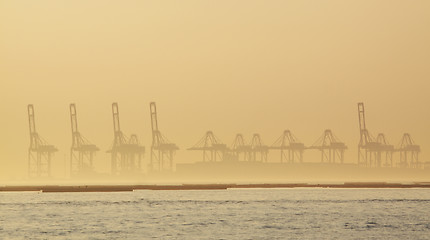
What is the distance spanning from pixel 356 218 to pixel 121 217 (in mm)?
24842

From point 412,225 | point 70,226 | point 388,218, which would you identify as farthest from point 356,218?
point 70,226


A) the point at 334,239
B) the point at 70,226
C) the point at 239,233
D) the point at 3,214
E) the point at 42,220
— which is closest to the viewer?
the point at 334,239

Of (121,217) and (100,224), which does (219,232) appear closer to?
(100,224)

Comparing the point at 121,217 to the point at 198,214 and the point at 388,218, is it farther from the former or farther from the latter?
the point at 388,218

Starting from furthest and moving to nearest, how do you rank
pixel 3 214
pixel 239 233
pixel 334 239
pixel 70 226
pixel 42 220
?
pixel 3 214
pixel 42 220
pixel 70 226
pixel 239 233
pixel 334 239

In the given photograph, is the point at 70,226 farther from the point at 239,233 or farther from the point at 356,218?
the point at 356,218

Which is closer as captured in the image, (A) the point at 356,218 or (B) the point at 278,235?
(B) the point at 278,235

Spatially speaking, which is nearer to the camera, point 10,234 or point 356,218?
point 10,234

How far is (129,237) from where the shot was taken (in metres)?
77.9

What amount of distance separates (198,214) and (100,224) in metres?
21.1

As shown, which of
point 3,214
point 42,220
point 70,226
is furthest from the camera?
point 3,214

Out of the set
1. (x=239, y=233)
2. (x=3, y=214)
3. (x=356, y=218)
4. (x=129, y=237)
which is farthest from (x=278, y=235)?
(x=3, y=214)

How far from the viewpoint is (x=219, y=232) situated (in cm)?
8356

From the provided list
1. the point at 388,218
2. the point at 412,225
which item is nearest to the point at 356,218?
the point at 388,218
